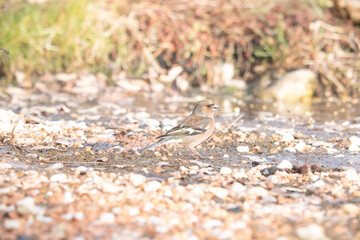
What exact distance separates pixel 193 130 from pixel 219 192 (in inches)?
63.6

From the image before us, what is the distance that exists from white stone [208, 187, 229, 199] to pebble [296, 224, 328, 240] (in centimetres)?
81

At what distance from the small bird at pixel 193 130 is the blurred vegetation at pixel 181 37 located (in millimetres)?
4955

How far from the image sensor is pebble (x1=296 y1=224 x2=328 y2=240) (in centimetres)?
275

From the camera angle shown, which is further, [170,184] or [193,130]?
[193,130]

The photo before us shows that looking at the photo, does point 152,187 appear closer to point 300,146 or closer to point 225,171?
point 225,171

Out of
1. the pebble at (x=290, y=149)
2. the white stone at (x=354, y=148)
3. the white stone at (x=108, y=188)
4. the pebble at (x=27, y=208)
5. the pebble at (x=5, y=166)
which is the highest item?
the pebble at (x=27, y=208)

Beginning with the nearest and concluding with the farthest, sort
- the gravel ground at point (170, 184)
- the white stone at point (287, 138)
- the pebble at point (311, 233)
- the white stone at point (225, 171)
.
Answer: the pebble at point (311, 233) < the gravel ground at point (170, 184) < the white stone at point (225, 171) < the white stone at point (287, 138)

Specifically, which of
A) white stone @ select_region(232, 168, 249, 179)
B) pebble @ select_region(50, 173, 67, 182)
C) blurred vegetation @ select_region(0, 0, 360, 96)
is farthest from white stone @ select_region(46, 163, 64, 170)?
blurred vegetation @ select_region(0, 0, 360, 96)

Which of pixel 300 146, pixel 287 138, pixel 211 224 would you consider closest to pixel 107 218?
pixel 211 224

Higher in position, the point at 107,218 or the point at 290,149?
the point at 107,218

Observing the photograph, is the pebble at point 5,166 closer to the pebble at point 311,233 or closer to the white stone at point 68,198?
the white stone at point 68,198

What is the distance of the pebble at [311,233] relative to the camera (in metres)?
2.75

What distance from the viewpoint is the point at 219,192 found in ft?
11.7

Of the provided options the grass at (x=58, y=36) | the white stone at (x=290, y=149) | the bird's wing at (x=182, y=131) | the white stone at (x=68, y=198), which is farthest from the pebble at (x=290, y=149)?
the grass at (x=58, y=36)
